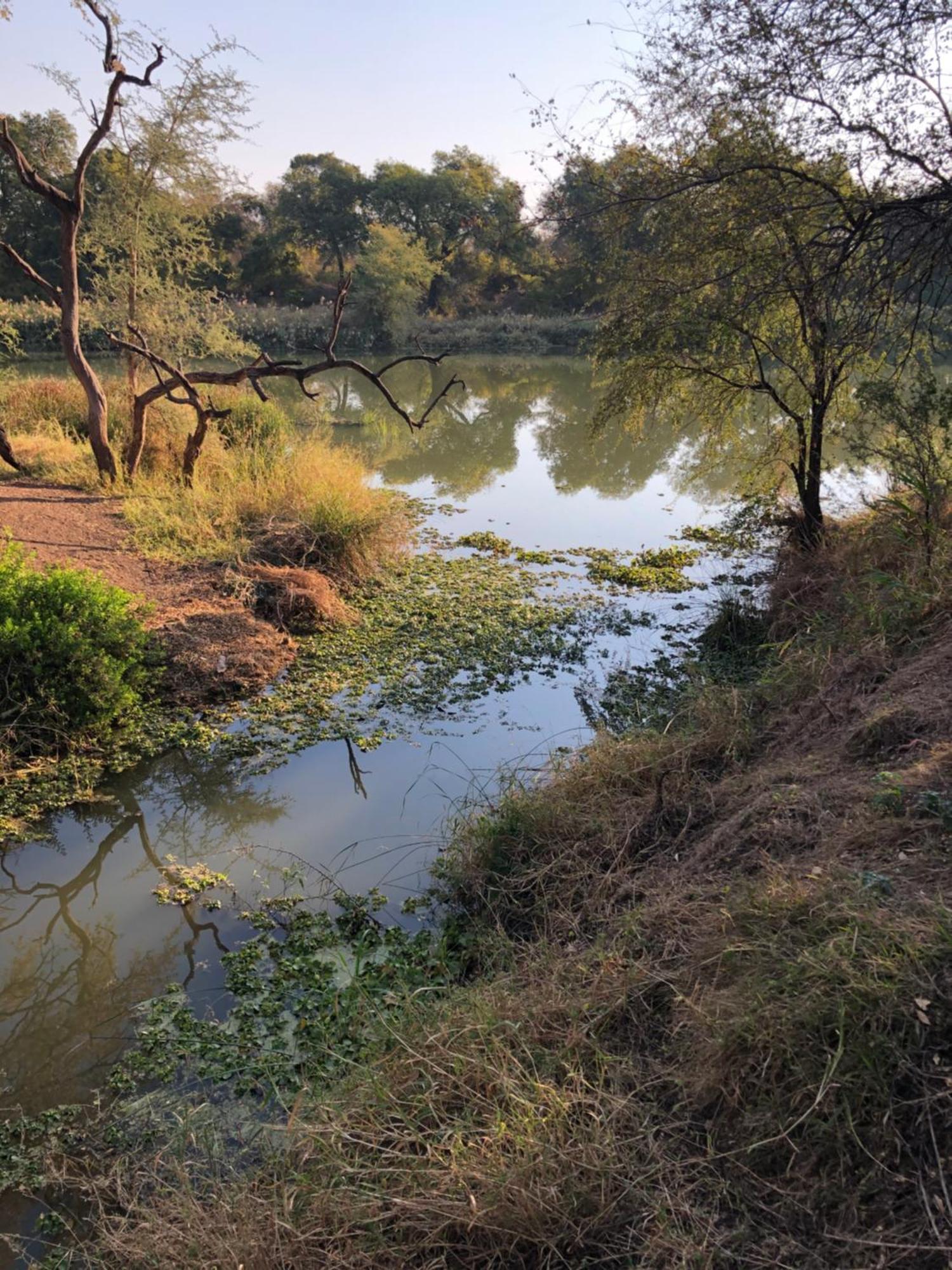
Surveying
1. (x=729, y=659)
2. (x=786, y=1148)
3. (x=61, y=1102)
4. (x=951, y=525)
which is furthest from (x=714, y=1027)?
(x=951, y=525)

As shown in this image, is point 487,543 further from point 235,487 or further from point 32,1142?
point 32,1142

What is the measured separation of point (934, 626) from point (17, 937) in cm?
552

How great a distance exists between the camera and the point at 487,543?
10.0 meters

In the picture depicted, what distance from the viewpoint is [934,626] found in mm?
4848

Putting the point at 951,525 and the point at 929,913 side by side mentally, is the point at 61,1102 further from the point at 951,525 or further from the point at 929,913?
the point at 951,525

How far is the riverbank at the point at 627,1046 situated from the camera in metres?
1.87

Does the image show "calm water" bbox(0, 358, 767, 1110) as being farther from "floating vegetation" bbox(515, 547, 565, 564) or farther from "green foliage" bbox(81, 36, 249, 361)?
"green foliage" bbox(81, 36, 249, 361)

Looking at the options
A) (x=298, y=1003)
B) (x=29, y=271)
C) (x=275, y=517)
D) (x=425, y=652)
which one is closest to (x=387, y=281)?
(x=29, y=271)

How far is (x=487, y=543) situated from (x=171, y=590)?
4.29 metres

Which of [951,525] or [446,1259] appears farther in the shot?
[951,525]

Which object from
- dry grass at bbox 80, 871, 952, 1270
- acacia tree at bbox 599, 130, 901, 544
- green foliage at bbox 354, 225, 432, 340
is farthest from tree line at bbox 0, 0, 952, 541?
green foliage at bbox 354, 225, 432, 340

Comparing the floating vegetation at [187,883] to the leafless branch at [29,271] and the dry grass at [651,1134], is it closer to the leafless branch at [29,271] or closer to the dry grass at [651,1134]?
the dry grass at [651,1134]

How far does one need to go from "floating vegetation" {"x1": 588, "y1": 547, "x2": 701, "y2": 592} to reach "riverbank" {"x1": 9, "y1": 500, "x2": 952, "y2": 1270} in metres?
4.51

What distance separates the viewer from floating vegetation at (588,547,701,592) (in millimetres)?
8625
